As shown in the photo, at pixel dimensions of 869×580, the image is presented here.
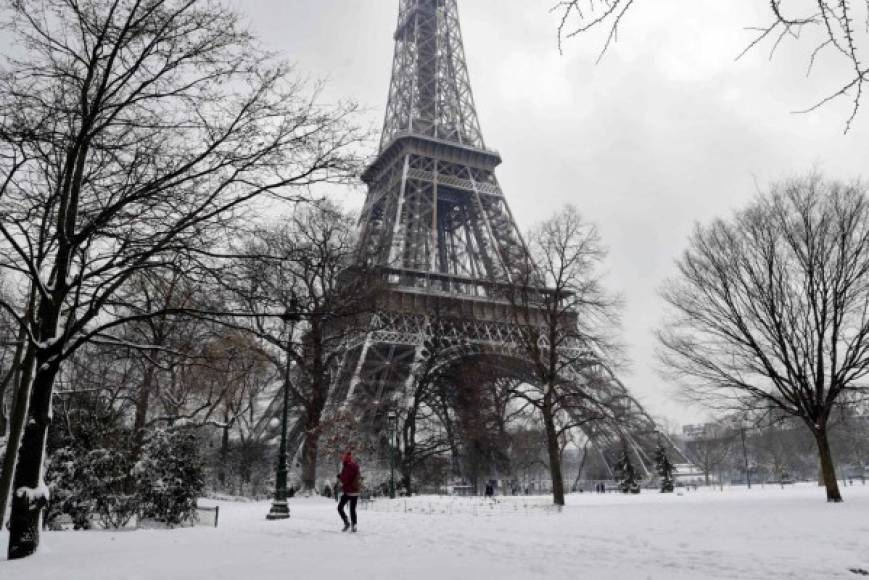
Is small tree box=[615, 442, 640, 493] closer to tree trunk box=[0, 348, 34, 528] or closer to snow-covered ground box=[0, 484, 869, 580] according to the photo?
snow-covered ground box=[0, 484, 869, 580]

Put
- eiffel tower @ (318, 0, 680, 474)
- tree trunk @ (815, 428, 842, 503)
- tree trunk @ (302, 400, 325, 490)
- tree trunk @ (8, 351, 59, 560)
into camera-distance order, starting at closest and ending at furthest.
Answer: tree trunk @ (8, 351, 59, 560) → tree trunk @ (815, 428, 842, 503) → tree trunk @ (302, 400, 325, 490) → eiffel tower @ (318, 0, 680, 474)

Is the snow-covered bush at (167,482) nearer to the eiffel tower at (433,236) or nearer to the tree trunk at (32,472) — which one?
the tree trunk at (32,472)

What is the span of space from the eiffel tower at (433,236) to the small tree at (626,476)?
141 centimetres

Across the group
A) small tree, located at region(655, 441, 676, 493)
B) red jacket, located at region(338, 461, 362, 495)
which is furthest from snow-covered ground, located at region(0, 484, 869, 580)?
small tree, located at region(655, 441, 676, 493)

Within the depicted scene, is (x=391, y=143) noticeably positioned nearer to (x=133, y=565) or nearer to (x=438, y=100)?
(x=438, y=100)

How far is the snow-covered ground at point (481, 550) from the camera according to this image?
6.50m

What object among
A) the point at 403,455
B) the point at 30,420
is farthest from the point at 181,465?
the point at 403,455

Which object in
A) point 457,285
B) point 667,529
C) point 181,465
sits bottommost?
point 667,529

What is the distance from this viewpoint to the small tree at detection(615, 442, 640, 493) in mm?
37987

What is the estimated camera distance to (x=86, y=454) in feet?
42.2

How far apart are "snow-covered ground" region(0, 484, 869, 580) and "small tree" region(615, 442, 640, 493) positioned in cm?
2519

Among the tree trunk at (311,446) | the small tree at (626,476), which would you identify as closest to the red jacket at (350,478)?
the tree trunk at (311,446)

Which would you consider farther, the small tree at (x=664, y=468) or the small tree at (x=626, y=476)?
the small tree at (x=626, y=476)

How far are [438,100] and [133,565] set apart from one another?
159 ft
